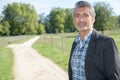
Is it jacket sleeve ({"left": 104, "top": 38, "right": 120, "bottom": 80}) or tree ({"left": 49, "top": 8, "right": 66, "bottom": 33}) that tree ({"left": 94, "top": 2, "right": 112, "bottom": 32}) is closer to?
tree ({"left": 49, "top": 8, "right": 66, "bottom": 33})

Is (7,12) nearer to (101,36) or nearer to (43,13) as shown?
(43,13)

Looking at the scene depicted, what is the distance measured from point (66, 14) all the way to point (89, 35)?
143 metres

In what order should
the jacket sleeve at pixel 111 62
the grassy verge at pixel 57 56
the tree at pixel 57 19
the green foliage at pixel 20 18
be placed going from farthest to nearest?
the tree at pixel 57 19, the green foliage at pixel 20 18, the grassy verge at pixel 57 56, the jacket sleeve at pixel 111 62

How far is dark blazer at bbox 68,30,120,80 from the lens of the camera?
315cm

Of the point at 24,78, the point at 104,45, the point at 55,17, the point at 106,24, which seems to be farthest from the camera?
the point at 55,17

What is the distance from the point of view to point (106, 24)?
269 feet

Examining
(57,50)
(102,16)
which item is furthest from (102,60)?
(102,16)

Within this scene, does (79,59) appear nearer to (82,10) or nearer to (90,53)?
(90,53)

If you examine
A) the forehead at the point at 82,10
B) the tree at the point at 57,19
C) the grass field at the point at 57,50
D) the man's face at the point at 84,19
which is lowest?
the tree at the point at 57,19

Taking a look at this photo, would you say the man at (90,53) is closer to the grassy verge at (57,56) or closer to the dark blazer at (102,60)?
the dark blazer at (102,60)

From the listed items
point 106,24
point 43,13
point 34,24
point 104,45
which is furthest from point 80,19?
point 43,13

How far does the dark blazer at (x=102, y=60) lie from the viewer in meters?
3.15

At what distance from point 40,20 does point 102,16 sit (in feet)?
211

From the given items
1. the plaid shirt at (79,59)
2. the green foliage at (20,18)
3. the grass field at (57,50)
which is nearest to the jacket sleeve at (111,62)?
the plaid shirt at (79,59)
